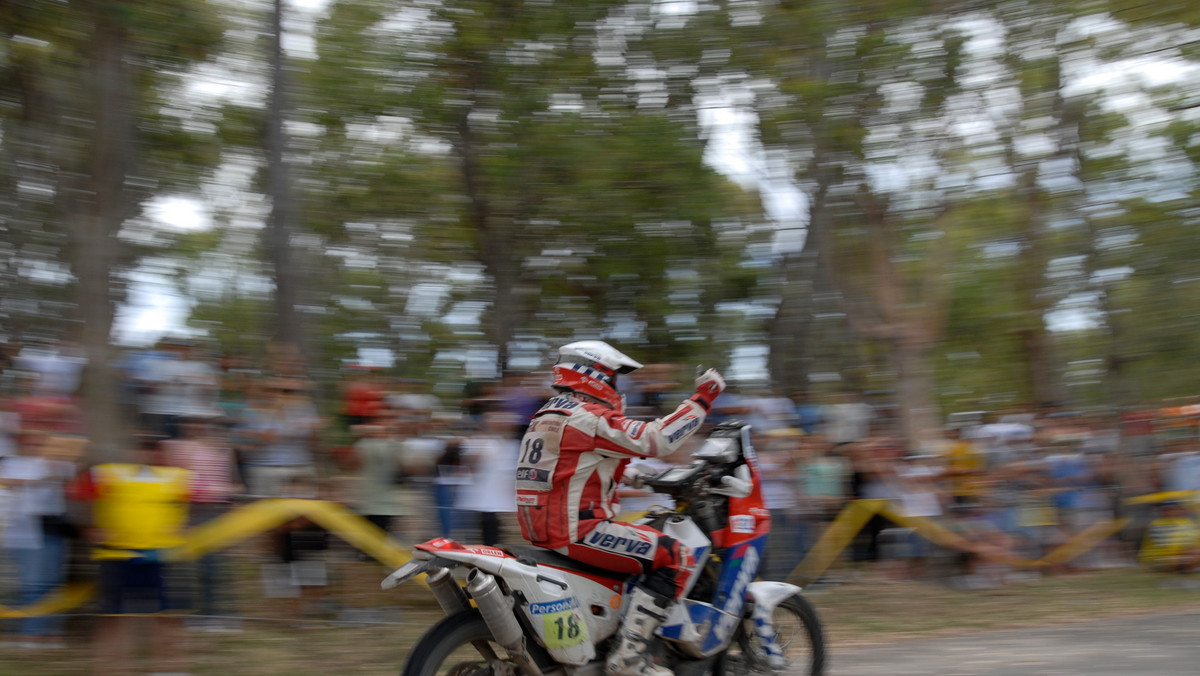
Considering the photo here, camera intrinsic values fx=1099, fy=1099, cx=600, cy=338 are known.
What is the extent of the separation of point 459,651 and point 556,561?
65cm

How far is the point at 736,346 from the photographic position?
1202 cm

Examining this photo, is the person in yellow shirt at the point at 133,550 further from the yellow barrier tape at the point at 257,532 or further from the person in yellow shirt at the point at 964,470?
the person in yellow shirt at the point at 964,470

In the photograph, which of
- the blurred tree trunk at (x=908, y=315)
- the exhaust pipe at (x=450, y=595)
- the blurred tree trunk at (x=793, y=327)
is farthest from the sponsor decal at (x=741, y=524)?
the blurred tree trunk at (x=908, y=315)

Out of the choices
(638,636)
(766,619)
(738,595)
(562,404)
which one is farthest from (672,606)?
(562,404)

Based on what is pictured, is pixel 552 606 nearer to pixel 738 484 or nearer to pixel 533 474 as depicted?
pixel 533 474

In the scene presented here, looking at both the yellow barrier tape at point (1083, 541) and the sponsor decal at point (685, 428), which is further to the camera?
the yellow barrier tape at point (1083, 541)

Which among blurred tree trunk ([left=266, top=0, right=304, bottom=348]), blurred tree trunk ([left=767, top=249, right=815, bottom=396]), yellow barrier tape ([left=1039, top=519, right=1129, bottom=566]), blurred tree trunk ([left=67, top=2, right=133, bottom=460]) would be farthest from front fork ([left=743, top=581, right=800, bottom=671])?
yellow barrier tape ([left=1039, top=519, right=1129, bottom=566])

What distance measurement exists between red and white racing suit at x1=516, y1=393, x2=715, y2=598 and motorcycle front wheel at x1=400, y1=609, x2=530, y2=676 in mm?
578

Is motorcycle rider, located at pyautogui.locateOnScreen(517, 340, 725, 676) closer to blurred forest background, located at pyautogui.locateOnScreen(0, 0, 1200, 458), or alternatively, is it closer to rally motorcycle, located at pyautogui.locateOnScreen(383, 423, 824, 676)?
rally motorcycle, located at pyautogui.locateOnScreen(383, 423, 824, 676)

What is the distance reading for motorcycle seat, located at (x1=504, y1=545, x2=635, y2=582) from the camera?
17.4ft

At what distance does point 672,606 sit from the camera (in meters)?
5.55

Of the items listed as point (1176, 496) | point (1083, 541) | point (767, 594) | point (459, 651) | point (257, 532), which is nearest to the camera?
point (459, 651)

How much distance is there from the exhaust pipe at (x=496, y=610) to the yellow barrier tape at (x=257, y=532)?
300 cm

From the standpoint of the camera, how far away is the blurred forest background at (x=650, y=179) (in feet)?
35.3
